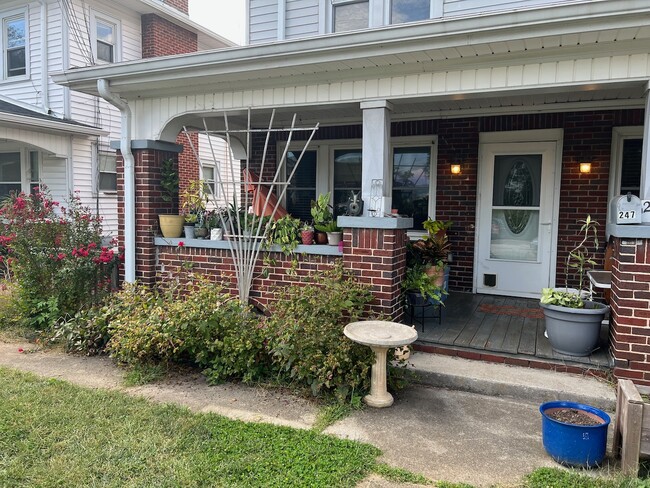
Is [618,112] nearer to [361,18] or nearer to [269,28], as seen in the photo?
[361,18]

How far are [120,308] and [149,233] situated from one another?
92 centimetres

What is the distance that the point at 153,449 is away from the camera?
117 inches

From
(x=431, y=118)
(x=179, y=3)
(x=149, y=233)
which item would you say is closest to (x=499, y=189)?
(x=431, y=118)

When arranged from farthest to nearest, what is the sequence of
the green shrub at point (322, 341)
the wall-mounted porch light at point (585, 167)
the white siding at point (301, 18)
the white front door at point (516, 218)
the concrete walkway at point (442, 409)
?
the white siding at point (301, 18)
the white front door at point (516, 218)
the wall-mounted porch light at point (585, 167)
the green shrub at point (322, 341)
the concrete walkway at point (442, 409)

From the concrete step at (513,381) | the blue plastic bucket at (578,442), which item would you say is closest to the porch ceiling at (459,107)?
the concrete step at (513,381)

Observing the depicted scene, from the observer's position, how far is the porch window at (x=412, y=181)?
6848 mm

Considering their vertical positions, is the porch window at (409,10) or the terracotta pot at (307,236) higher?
the porch window at (409,10)

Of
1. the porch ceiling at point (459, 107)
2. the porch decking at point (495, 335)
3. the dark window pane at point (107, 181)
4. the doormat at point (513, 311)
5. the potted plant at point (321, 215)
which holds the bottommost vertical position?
the porch decking at point (495, 335)

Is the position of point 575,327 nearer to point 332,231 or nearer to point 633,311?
point 633,311

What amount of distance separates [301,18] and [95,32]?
6.14 m

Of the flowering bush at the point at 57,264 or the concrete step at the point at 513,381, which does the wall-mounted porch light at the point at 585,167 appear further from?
the flowering bush at the point at 57,264

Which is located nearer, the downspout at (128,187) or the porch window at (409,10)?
the downspout at (128,187)

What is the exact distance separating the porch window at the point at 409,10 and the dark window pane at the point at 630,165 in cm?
290

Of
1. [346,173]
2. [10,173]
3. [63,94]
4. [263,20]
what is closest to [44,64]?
[63,94]
